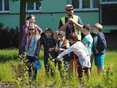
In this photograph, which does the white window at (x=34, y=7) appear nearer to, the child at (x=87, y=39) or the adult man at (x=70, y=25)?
the child at (x=87, y=39)

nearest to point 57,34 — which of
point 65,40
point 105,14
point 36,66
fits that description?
point 65,40

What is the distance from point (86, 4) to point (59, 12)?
1.82 meters

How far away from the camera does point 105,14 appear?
2536 cm

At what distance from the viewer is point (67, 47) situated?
392 inches

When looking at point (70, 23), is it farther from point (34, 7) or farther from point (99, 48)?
point (34, 7)

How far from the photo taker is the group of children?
31.3ft

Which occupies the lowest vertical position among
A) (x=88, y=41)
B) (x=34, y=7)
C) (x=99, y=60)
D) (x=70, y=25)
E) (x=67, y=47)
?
(x=99, y=60)

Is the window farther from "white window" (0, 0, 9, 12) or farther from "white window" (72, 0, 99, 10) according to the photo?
"white window" (0, 0, 9, 12)

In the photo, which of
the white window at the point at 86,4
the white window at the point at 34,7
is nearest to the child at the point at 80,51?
the white window at the point at 86,4

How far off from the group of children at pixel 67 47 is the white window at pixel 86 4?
53.2ft

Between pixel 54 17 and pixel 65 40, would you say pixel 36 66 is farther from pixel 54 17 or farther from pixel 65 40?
pixel 54 17

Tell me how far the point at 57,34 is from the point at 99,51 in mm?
1371

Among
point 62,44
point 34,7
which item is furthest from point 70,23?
point 34,7

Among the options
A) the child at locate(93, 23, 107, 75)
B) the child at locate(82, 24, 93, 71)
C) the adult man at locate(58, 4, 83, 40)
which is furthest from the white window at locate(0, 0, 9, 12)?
the adult man at locate(58, 4, 83, 40)
